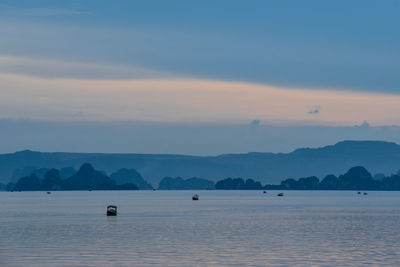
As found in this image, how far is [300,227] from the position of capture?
5118 inches

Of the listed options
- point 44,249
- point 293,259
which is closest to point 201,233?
point 44,249

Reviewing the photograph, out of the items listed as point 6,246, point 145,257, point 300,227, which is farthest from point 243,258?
point 300,227

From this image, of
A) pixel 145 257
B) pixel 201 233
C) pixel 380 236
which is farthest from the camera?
pixel 201 233

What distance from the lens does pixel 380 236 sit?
107 metres

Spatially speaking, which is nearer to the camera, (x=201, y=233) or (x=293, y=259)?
(x=293, y=259)

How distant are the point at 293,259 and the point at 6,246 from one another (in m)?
37.4

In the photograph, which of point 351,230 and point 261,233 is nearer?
point 261,233

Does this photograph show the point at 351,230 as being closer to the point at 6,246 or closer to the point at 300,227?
the point at 300,227

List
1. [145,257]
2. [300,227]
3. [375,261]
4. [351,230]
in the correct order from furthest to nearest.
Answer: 1. [300,227]
2. [351,230]
3. [145,257]
4. [375,261]

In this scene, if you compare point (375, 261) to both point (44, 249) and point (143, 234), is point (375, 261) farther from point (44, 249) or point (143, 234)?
point (143, 234)

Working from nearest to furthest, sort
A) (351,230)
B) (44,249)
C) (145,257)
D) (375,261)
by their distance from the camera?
(375,261) → (145,257) → (44,249) → (351,230)

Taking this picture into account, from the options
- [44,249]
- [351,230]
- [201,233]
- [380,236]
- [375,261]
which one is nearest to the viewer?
[375,261]

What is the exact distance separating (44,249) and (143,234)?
1018 inches

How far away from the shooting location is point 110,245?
9288 centimetres
